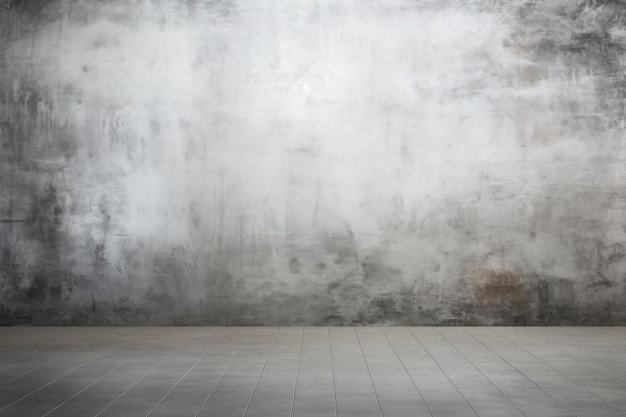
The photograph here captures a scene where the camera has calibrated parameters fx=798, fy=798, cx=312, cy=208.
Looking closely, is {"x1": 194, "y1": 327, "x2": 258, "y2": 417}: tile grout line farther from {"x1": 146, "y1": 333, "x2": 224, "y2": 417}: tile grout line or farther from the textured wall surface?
the textured wall surface

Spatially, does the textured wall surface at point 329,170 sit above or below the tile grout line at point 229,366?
above

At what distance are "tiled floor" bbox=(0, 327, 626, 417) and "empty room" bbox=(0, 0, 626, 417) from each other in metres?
0.35

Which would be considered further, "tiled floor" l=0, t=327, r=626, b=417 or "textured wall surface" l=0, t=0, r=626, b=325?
"textured wall surface" l=0, t=0, r=626, b=325

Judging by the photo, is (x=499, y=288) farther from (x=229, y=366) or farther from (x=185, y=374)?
(x=185, y=374)

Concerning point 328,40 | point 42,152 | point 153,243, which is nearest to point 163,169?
point 153,243

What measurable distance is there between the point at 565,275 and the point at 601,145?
1220 mm

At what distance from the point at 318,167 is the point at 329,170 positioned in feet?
0.34

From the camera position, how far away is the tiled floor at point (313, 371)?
13.4 ft

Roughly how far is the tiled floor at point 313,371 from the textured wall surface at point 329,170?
1.17 ft

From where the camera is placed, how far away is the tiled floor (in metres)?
4.07

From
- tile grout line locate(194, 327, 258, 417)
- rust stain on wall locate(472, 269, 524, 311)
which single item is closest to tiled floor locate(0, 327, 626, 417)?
tile grout line locate(194, 327, 258, 417)

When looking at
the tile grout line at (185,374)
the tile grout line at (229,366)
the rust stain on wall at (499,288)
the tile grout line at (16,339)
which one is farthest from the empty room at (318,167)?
the tile grout line at (185,374)

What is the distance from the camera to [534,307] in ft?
23.4

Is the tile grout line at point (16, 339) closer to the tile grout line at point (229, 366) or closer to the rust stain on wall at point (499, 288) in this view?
the tile grout line at point (229, 366)
